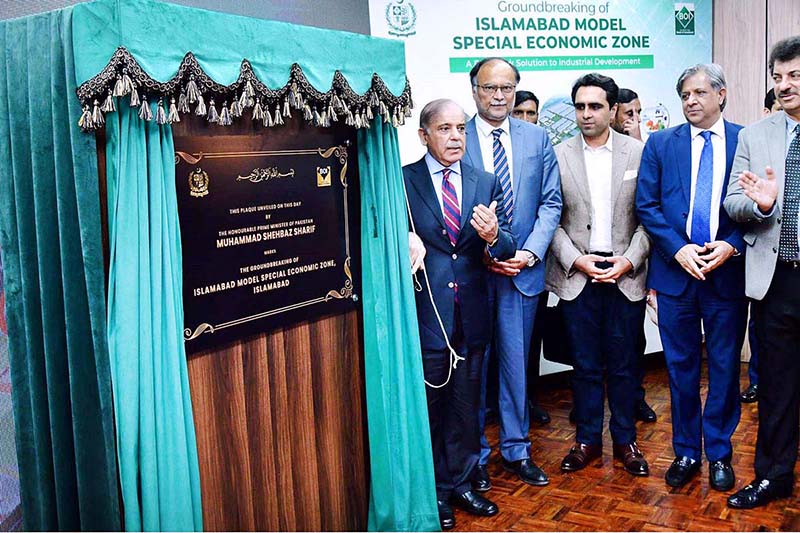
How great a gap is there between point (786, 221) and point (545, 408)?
81.7 inches

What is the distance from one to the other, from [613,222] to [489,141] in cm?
67

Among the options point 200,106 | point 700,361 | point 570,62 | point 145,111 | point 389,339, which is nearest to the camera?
point 145,111

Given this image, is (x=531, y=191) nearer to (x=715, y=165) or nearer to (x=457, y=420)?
(x=715, y=165)

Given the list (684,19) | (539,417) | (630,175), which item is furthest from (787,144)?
(684,19)

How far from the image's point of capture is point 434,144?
3.35m

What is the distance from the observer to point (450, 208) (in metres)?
3.39

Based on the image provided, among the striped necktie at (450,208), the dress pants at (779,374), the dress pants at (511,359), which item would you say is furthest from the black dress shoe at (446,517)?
the dress pants at (779,374)

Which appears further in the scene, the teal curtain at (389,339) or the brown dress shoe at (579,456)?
the brown dress shoe at (579,456)

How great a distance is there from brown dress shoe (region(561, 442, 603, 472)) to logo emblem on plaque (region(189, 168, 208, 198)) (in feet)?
7.56

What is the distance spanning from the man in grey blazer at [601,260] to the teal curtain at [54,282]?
2.26 meters

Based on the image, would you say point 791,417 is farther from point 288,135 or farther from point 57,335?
point 57,335

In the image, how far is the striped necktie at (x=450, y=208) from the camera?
11.0 ft

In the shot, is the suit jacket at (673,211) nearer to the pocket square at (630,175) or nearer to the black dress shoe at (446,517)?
the pocket square at (630,175)

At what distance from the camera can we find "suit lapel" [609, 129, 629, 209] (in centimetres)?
380
